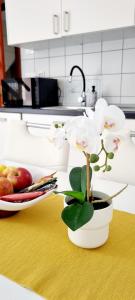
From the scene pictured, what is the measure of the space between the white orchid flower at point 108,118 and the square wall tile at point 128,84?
193 centimetres

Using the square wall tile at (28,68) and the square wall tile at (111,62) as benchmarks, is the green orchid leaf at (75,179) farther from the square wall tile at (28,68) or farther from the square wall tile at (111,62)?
the square wall tile at (28,68)

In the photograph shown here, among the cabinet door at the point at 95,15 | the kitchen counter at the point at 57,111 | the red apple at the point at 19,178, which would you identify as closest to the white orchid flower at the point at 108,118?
the red apple at the point at 19,178

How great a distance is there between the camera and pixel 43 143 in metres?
1.30

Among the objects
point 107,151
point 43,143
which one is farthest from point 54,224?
point 43,143

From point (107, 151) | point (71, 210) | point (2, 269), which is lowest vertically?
point (2, 269)

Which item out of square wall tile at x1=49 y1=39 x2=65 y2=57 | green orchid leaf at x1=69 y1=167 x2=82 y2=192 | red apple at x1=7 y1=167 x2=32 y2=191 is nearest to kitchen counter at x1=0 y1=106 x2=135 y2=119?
square wall tile at x1=49 y1=39 x2=65 y2=57

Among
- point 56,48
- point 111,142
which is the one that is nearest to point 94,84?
point 56,48

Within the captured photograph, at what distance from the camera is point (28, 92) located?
92.7 inches

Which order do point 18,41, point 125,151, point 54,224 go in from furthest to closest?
1. point 18,41
2. point 125,151
3. point 54,224

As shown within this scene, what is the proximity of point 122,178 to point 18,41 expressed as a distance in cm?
194

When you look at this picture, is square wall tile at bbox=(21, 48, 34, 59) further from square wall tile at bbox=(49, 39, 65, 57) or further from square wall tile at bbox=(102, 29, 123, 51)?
square wall tile at bbox=(102, 29, 123, 51)

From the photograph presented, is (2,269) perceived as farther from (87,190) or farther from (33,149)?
(33,149)

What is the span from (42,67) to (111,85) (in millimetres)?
892

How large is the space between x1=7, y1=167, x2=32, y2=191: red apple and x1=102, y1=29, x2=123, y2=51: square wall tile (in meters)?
1.70
